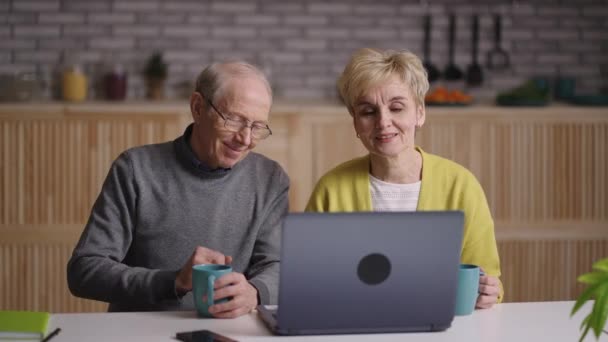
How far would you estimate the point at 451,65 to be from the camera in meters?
5.17

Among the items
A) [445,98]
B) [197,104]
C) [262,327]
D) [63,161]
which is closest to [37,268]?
[63,161]

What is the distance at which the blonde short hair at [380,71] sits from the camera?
2660 mm

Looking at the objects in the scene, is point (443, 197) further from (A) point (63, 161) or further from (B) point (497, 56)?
(B) point (497, 56)

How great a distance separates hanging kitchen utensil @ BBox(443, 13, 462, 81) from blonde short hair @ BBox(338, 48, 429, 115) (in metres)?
2.51

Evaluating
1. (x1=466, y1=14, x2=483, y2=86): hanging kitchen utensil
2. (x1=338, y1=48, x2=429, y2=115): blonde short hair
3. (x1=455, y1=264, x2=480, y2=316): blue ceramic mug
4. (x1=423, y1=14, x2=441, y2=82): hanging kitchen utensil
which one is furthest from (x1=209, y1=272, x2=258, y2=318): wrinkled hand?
(x1=466, y1=14, x2=483, y2=86): hanging kitchen utensil

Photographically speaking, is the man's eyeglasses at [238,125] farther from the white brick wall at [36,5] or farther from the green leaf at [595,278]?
the white brick wall at [36,5]

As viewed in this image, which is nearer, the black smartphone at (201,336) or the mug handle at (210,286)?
the black smartphone at (201,336)

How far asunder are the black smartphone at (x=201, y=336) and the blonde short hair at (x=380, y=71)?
3.00 feet

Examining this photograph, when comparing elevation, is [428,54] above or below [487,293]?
above

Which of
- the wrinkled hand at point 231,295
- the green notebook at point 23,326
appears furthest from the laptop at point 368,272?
the green notebook at point 23,326

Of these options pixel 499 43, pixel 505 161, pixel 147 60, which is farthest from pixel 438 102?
pixel 147 60

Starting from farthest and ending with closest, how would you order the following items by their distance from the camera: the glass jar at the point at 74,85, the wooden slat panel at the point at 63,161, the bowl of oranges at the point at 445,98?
the glass jar at the point at 74,85, the bowl of oranges at the point at 445,98, the wooden slat panel at the point at 63,161

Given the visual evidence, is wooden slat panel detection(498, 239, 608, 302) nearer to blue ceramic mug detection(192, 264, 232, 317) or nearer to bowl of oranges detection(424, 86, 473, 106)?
bowl of oranges detection(424, 86, 473, 106)

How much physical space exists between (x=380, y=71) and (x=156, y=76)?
2506 millimetres
